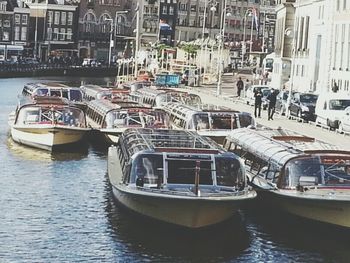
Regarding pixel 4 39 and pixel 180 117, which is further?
pixel 4 39

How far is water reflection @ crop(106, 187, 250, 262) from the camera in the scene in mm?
25875

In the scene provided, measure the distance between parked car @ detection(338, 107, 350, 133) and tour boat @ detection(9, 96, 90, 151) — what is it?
46.5 ft

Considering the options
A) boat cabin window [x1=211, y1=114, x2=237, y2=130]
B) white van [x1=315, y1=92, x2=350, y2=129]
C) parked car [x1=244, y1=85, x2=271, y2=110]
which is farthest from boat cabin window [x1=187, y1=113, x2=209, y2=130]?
parked car [x1=244, y1=85, x2=271, y2=110]

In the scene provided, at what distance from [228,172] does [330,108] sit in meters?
29.1

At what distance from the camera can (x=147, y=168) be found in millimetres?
28141

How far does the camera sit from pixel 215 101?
253 ft

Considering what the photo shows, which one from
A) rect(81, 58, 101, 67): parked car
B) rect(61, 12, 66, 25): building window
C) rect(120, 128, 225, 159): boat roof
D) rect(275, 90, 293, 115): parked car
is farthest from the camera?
rect(61, 12, 66, 25): building window

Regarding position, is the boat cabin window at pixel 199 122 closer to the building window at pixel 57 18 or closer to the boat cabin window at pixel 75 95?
the boat cabin window at pixel 75 95

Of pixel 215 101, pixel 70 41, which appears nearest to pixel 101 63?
pixel 70 41

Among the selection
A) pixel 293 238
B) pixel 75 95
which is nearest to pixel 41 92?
pixel 75 95

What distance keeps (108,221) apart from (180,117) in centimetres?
1911

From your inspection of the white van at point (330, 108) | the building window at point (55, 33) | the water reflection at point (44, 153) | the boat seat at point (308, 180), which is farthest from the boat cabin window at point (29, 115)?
the building window at point (55, 33)

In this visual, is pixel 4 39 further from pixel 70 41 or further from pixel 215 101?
pixel 215 101

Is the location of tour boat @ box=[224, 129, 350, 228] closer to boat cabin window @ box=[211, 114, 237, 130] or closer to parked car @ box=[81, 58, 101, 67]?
boat cabin window @ box=[211, 114, 237, 130]
